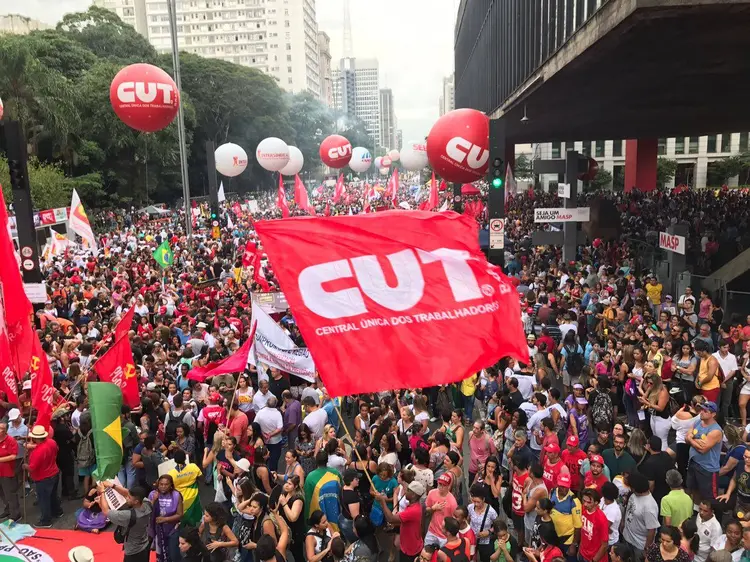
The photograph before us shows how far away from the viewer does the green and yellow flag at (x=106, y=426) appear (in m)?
7.00

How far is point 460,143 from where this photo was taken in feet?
46.3

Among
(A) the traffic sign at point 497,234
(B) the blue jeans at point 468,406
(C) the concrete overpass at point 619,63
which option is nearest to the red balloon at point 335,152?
(C) the concrete overpass at point 619,63

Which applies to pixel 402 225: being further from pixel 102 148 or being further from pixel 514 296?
pixel 102 148

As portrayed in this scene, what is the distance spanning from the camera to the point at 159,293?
656 inches

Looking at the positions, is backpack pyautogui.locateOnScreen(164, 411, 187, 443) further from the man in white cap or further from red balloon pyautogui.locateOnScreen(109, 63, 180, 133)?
red balloon pyautogui.locateOnScreen(109, 63, 180, 133)

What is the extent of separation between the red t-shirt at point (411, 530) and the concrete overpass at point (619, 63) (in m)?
6.14

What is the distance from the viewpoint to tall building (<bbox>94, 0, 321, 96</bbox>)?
434ft

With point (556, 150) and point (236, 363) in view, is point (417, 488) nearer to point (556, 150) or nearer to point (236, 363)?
point (236, 363)

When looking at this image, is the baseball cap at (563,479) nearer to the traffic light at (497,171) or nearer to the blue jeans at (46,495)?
the blue jeans at (46,495)

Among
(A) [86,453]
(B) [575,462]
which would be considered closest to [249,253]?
(A) [86,453]

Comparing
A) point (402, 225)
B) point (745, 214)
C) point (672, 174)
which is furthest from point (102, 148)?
point (672, 174)

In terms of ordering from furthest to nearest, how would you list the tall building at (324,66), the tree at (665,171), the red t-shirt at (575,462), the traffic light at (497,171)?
1. the tall building at (324,66)
2. the tree at (665,171)
3. the traffic light at (497,171)
4. the red t-shirt at (575,462)

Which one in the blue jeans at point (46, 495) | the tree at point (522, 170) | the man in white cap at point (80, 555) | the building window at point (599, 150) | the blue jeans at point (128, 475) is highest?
the building window at point (599, 150)

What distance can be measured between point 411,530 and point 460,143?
9.59 m
